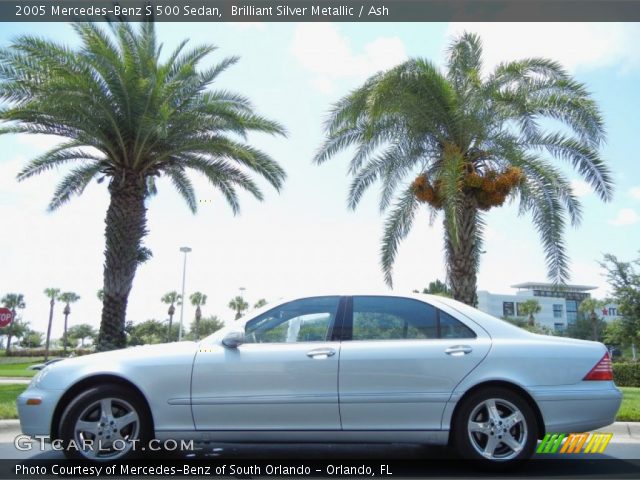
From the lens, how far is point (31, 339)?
94.4 m

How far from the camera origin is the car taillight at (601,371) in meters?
4.79

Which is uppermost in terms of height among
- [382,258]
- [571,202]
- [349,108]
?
[349,108]

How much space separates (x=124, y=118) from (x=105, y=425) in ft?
32.2

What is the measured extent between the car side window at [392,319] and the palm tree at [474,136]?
636cm

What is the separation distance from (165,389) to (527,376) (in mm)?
2990

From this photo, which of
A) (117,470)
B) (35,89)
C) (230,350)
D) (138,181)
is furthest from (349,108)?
(117,470)

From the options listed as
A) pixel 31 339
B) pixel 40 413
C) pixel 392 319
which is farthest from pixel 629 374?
pixel 31 339

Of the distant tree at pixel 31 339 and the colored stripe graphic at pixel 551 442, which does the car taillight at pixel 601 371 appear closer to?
the colored stripe graphic at pixel 551 442

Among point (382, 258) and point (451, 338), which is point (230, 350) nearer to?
point (451, 338)

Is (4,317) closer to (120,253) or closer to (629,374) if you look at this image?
(120,253)

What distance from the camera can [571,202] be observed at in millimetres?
13070

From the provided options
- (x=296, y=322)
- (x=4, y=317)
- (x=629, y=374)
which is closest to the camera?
(x=296, y=322)

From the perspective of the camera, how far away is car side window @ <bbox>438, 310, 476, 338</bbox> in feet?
16.4

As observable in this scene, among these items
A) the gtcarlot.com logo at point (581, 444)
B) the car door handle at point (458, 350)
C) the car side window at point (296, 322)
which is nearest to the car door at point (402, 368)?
the car door handle at point (458, 350)
